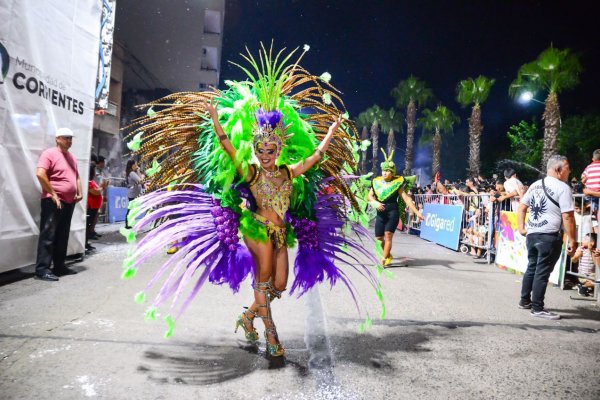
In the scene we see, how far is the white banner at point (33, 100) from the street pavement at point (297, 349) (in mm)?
891

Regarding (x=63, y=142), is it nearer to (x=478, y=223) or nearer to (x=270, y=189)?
(x=270, y=189)

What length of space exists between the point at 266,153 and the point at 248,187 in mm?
320

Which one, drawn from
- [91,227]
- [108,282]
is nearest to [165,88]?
[91,227]

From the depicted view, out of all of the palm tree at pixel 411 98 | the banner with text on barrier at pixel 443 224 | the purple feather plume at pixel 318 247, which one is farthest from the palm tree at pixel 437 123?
the purple feather plume at pixel 318 247

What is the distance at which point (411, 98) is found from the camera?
131ft

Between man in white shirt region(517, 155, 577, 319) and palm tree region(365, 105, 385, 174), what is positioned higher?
palm tree region(365, 105, 385, 174)

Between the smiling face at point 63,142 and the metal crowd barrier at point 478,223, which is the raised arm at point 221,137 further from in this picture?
the metal crowd barrier at point 478,223

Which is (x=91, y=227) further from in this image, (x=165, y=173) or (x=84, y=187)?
(x=165, y=173)

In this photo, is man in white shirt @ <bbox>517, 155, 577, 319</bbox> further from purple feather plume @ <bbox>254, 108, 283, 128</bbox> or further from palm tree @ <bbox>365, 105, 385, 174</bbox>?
palm tree @ <bbox>365, 105, 385, 174</bbox>

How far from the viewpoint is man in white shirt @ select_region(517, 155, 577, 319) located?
512cm

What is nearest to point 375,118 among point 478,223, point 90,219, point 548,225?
point 478,223

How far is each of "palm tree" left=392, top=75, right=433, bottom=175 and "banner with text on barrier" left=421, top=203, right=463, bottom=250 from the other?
24.1 metres

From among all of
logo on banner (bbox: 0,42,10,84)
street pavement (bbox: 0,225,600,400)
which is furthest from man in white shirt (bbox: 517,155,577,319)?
logo on banner (bbox: 0,42,10,84)

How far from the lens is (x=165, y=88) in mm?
30719
